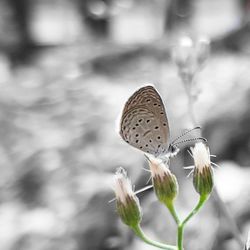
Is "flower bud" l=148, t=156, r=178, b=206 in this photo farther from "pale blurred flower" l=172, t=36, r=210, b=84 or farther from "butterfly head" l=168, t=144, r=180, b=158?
"pale blurred flower" l=172, t=36, r=210, b=84

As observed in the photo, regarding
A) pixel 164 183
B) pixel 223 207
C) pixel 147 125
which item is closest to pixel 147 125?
pixel 147 125

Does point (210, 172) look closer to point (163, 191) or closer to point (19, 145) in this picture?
point (163, 191)

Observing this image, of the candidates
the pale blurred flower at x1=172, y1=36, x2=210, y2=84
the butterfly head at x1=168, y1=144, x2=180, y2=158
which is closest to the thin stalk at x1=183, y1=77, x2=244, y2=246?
the pale blurred flower at x1=172, y1=36, x2=210, y2=84

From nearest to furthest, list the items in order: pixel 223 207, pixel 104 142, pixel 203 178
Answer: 1. pixel 203 178
2. pixel 223 207
3. pixel 104 142

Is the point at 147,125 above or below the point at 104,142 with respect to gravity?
above

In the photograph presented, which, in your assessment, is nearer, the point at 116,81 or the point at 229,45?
the point at 229,45

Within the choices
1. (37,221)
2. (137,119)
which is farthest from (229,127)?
(137,119)

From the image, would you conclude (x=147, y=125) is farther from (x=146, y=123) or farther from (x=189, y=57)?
(x=189, y=57)
